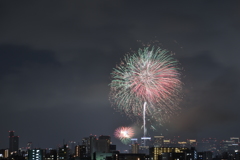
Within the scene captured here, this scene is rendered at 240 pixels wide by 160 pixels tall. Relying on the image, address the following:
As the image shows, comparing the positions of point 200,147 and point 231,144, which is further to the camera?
point 231,144

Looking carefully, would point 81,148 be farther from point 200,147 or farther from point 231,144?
point 231,144

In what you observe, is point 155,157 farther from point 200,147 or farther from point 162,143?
point 200,147

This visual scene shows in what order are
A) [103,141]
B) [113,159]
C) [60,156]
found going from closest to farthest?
[113,159] < [60,156] < [103,141]

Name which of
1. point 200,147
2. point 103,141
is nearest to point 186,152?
point 103,141

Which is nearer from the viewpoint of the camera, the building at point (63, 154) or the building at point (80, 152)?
the building at point (63, 154)

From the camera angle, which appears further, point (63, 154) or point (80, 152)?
point (80, 152)

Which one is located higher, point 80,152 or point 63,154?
point 80,152

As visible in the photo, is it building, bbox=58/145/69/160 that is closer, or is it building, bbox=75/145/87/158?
building, bbox=58/145/69/160

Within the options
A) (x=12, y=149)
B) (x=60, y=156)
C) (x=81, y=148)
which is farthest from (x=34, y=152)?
(x=12, y=149)

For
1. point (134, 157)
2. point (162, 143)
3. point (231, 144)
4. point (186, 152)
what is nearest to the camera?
point (186, 152)
